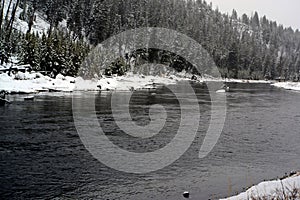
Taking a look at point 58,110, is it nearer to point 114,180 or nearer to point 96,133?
point 96,133

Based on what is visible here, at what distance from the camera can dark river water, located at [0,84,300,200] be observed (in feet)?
43.6

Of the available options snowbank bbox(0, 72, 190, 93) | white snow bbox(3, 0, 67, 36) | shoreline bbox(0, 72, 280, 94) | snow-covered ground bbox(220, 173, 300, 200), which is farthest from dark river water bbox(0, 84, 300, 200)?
white snow bbox(3, 0, 67, 36)

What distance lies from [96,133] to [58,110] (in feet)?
30.1

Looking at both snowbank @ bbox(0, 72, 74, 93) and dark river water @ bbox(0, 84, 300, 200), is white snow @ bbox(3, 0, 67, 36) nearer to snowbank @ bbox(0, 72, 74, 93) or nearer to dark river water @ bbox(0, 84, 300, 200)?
snowbank @ bbox(0, 72, 74, 93)

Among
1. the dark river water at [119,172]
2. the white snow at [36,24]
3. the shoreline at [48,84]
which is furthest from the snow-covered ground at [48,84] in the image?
the white snow at [36,24]

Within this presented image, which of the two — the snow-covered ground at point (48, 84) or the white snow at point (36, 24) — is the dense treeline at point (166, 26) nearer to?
the white snow at point (36, 24)

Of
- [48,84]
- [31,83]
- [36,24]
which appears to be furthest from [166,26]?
[31,83]

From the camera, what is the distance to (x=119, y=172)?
15.7 meters

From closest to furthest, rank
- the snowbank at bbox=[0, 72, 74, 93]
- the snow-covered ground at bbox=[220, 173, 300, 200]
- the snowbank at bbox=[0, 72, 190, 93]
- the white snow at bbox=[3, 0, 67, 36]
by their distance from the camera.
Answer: the snow-covered ground at bbox=[220, 173, 300, 200] → the snowbank at bbox=[0, 72, 74, 93] → the snowbank at bbox=[0, 72, 190, 93] → the white snow at bbox=[3, 0, 67, 36]

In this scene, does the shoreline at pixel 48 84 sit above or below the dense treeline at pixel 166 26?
below

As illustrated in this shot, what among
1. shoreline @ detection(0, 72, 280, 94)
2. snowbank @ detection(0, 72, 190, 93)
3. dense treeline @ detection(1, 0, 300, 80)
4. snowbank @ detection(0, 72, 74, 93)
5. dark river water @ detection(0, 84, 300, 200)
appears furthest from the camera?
dense treeline @ detection(1, 0, 300, 80)

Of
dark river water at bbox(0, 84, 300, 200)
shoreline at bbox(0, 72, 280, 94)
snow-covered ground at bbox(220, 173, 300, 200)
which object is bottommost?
dark river water at bbox(0, 84, 300, 200)

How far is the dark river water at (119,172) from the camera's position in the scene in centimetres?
1329

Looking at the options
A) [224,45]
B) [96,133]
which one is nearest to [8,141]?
[96,133]
